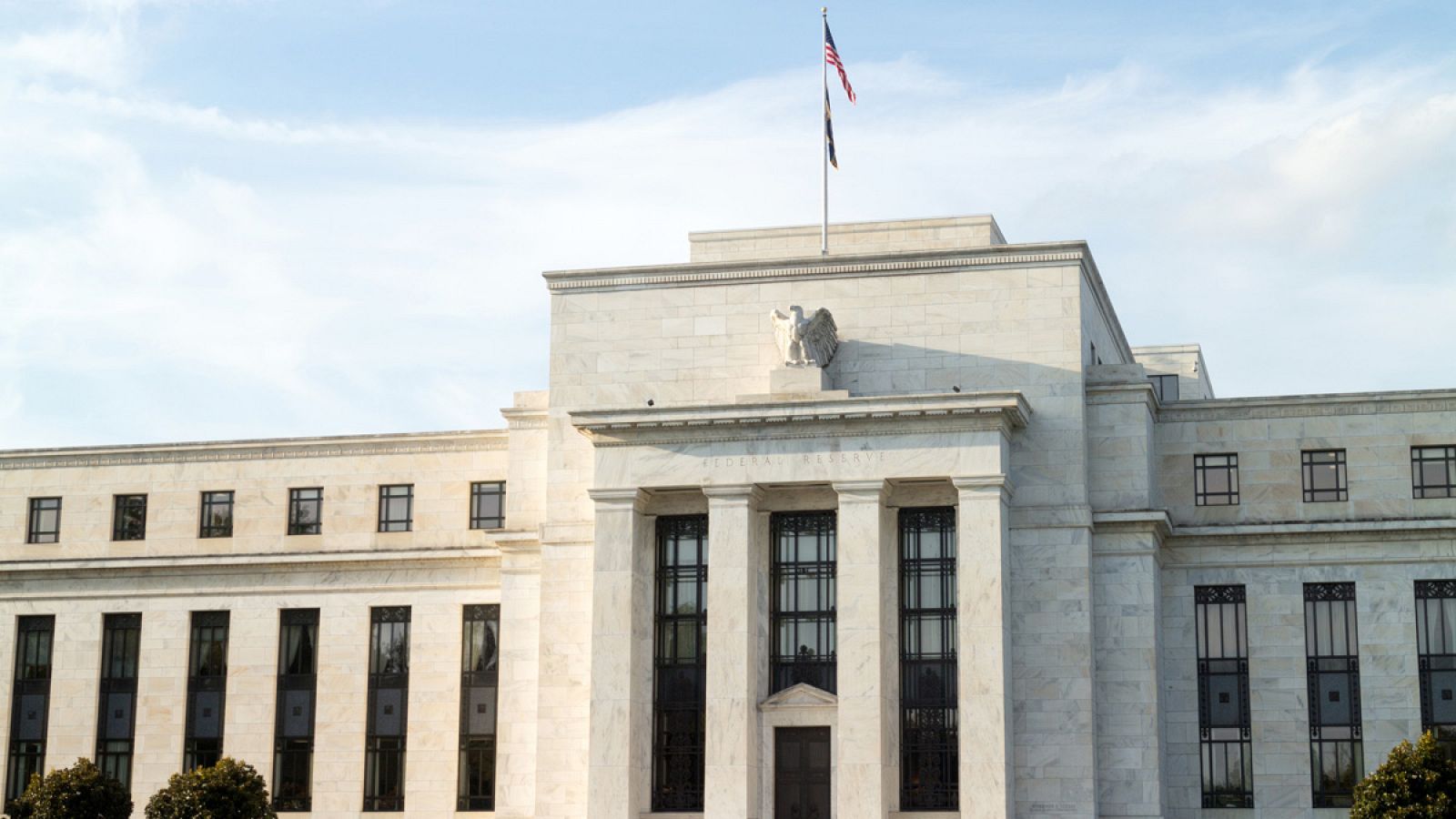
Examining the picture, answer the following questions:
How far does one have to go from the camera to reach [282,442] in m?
61.6

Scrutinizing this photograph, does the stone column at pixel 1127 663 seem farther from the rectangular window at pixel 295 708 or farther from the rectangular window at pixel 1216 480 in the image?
the rectangular window at pixel 295 708

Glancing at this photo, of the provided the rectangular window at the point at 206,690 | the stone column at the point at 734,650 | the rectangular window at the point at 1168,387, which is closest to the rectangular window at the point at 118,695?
the rectangular window at the point at 206,690

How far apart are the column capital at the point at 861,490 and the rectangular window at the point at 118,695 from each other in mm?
23824

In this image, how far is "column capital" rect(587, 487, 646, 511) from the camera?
2087 inches

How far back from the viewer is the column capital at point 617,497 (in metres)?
53.0

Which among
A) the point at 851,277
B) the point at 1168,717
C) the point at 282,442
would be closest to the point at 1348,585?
the point at 1168,717

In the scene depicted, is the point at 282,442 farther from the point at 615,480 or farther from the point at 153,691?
the point at 615,480

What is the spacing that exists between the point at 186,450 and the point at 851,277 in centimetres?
2240

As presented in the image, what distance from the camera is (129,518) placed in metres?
62.9

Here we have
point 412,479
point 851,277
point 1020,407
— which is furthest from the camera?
point 412,479

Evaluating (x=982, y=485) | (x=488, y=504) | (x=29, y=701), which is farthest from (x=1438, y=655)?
(x=29, y=701)

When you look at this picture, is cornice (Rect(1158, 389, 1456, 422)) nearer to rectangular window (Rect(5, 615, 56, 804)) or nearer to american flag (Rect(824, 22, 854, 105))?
american flag (Rect(824, 22, 854, 105))

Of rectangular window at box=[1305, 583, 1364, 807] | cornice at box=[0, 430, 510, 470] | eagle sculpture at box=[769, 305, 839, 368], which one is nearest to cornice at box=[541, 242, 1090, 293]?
eagle sculpture at box=[769, 305, 839, 368]

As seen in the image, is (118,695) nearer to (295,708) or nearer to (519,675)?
(295,708)
